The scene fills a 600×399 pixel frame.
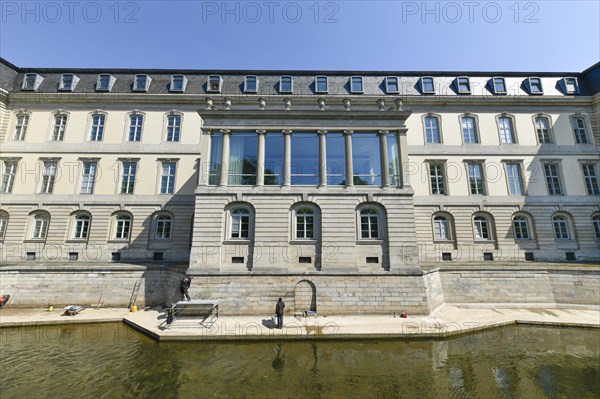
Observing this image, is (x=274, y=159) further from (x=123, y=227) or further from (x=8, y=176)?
(x=8, y=176)

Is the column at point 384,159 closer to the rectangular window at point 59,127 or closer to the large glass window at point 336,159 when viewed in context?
the large glass window at point 336,159

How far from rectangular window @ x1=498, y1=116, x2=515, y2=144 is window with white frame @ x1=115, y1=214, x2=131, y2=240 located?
32953mm

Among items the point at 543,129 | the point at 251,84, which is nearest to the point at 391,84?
the point at 251,84

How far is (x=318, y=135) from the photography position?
17797 mm

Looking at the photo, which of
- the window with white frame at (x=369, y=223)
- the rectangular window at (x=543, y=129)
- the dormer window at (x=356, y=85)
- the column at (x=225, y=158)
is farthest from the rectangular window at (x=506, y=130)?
the column at (x=225, y=158)

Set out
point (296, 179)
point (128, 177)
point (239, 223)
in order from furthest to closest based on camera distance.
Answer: point (128, 177) < point (296, 179) < point (239, 223)

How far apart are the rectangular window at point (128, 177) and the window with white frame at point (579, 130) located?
38.8 metres

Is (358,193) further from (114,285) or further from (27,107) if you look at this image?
(27,107)

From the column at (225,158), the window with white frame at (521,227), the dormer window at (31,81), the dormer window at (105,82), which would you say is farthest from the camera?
the dormer window at (105,82)

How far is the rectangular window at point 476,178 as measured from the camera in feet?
73.7

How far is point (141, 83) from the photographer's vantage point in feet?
79.2

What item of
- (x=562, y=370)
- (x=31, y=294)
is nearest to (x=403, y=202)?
(x=562, y=370)

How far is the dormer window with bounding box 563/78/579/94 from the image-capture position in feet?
79.7

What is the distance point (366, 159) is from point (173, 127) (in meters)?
17.2
